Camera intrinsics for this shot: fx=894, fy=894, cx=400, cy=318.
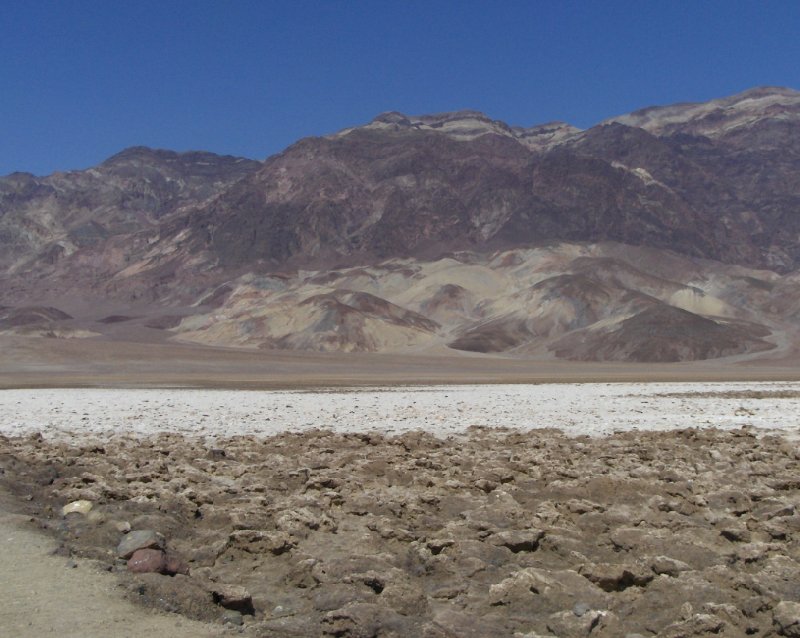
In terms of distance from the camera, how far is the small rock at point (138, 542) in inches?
325

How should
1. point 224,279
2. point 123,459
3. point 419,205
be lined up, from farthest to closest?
point 419,205
point 224,279
point 123,459

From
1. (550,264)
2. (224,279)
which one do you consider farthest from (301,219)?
(550,264)

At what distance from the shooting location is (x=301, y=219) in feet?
604

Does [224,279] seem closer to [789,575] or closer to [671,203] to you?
[671,203]

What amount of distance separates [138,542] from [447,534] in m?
3.05

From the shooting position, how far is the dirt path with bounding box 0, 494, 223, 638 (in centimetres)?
609

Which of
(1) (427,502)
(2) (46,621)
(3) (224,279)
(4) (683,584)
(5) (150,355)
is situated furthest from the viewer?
(3) (224,279)

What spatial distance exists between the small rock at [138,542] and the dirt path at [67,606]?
0.53 metres

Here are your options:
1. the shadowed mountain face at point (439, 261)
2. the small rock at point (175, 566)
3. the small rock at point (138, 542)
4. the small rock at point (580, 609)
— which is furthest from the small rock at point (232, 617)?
the shadowed mountain face at point (439, 261)

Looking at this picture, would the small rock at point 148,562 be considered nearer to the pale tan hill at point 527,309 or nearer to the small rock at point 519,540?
the small rock at point 519,540

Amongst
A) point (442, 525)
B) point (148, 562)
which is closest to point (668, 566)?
point (442, 525)

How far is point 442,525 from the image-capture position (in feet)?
31.6

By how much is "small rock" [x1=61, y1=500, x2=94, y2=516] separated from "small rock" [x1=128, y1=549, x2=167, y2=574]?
2.09 metres

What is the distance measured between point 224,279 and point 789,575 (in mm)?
166647
